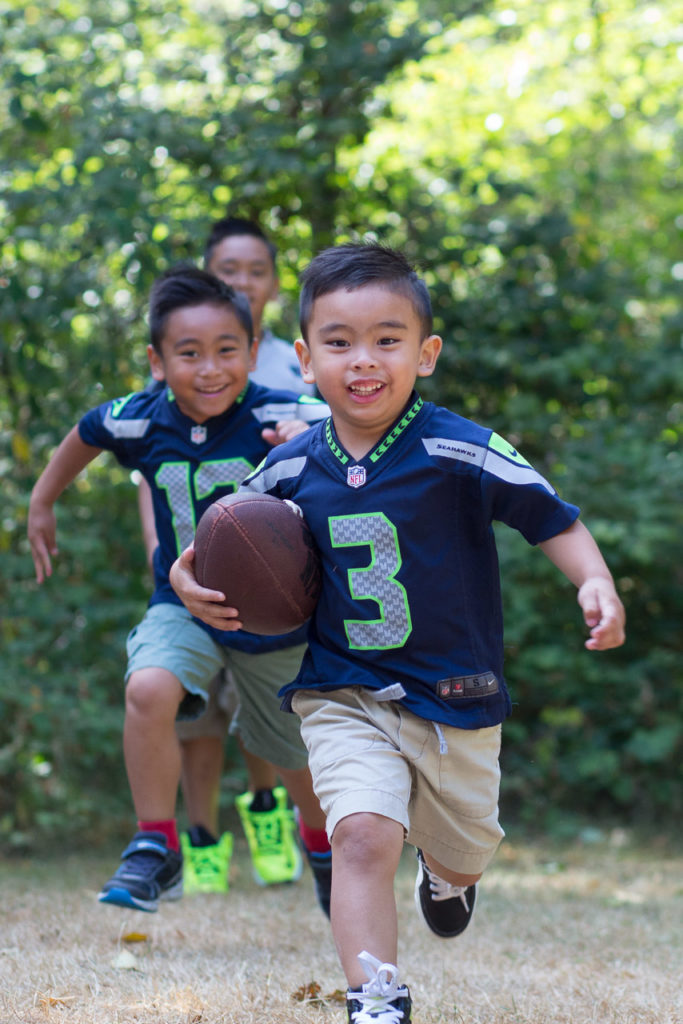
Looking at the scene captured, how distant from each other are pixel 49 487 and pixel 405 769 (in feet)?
6.26

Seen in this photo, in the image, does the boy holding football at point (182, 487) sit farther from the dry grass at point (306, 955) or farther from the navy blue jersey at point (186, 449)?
the dry grass at point (306, 955)

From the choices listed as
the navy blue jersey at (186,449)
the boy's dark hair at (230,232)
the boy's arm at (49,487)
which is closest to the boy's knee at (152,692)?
the navy blue jersey at (186,449)

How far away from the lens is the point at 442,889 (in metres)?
3.28

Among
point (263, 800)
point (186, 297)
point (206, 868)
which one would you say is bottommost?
point (206, 868)

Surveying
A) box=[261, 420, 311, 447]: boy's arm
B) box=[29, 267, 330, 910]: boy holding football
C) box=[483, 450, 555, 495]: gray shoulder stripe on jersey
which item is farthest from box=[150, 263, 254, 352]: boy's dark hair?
box=[483, 450, 555, 495]: gray shoulder stripe on jersey

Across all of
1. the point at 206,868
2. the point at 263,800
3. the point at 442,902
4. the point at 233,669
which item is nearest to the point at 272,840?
the point at 263,800

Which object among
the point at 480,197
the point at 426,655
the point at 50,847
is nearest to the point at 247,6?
the point at 480,197

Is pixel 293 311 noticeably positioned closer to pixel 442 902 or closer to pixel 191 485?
pixel 191 485

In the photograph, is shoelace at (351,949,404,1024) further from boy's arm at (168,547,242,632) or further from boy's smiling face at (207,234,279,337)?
boy's smiling face at (207,234,279,337)

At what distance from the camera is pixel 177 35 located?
24.2 feet

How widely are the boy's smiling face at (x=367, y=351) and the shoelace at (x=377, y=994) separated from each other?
1181 mm

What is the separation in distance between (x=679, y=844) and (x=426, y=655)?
13.4ft

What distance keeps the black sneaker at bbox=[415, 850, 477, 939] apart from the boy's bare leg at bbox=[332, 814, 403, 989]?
786 mm

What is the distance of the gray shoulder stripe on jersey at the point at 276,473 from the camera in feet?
9.81
